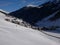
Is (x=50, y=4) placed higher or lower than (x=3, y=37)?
higher

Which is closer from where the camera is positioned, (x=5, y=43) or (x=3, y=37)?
(x=5, y=43)

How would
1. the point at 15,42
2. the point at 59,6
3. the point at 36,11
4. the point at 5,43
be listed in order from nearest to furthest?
the point at 5,43 → the point at 15,42 → the point at 59,6 → the point at 36,11

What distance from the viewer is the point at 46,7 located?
2292 inches

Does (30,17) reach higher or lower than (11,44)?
higher

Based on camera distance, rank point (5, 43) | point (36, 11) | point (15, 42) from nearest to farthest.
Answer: point (5, 43) < point (15, 42) < point (36, 11)

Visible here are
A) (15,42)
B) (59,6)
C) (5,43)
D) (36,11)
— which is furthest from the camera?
(36,11)


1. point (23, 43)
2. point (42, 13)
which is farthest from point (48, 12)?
point (23, 43)

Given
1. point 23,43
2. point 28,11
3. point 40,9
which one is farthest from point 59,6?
point 23,43

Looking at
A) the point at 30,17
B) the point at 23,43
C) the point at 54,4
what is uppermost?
the point at 54,4

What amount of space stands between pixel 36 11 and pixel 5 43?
54.7 metres

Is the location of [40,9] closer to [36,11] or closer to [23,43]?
[36,11]

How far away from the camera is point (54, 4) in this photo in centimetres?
5791

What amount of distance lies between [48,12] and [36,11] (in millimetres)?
5357

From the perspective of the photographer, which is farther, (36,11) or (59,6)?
(36,11)
